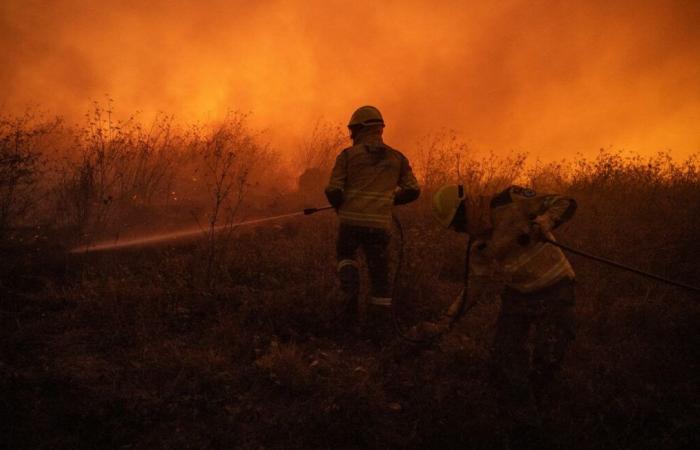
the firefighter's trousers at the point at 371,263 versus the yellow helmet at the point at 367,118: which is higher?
the yellow helmet at the point at 367,118

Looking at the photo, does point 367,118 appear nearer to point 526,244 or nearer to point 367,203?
point 367,203

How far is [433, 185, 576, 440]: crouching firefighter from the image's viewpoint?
286cm

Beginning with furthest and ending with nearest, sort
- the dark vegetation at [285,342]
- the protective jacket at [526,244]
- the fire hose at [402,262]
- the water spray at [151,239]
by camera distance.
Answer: the water spray at [151,239] < the protective jacket at [526,244] < the dark vegetation at [285,342] < the fire hose at [402,262]

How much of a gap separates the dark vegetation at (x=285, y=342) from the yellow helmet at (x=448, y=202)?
4.13 feet

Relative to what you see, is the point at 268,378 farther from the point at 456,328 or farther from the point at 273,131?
the point at 273,131

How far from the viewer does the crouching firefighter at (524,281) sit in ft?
9.39

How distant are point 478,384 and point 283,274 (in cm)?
253

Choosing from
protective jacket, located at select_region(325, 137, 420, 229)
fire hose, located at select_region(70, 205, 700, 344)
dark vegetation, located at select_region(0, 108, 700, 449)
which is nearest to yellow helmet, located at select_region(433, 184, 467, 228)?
fire hose, located at select_region(70, 205, 700, 344)

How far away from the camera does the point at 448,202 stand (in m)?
3.16

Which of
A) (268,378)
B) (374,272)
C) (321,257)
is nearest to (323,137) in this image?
(321,257)

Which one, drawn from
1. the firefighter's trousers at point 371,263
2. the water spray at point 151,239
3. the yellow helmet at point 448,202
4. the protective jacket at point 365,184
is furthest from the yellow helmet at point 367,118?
the water spray at point 151,239

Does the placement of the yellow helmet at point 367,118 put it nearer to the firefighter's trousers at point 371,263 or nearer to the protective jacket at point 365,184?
the protective jacket at point 365,184

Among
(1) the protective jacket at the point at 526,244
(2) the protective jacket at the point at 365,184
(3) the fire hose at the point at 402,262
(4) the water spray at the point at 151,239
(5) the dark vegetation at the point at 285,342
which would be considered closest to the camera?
(3) the fire hose at the point at 402,262

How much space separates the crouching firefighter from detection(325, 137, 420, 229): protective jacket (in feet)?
2.55
